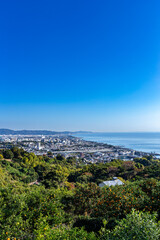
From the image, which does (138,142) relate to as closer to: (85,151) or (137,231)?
(85,151)

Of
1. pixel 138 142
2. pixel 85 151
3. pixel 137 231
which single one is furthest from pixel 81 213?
pixel 138 142

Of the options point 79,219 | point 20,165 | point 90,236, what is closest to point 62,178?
point 20,165

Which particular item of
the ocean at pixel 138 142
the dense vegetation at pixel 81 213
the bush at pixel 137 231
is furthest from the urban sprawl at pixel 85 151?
the bush at pixel 137 231

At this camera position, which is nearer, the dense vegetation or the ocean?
the dense vegetation

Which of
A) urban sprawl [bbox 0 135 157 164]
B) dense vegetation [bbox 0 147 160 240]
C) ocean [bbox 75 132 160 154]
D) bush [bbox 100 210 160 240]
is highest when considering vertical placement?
bush [bbox 100 210 160 240]

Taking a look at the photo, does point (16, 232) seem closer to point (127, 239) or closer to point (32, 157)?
point (127, 239)

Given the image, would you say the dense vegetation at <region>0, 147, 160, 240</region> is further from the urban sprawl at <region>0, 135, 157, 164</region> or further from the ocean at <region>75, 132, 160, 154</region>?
the ocean at <region>75, 132, 160, 154</region>

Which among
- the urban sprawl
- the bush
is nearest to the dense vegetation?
the bush

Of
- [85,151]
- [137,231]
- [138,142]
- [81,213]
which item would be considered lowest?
[85,151]

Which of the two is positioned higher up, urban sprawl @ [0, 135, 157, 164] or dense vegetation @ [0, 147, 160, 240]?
dense vegetation @ [0, 147, 160, 240]

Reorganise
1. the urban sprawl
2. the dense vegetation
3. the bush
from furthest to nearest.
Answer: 1. the urban sprawl
2. the dense vegetation
3. the bush

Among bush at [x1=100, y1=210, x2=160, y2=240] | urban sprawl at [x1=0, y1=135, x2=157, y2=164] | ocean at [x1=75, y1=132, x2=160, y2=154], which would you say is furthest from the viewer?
ocean at [x1=75, y1=132, x2=160, y2=154]
